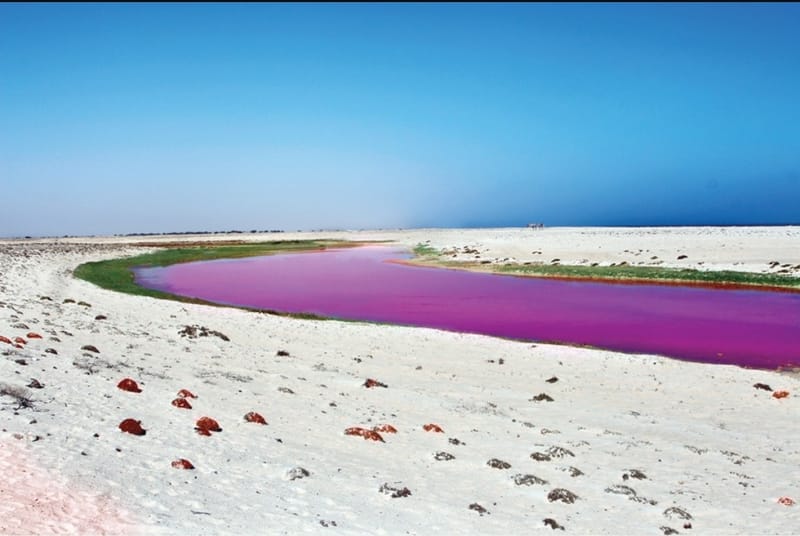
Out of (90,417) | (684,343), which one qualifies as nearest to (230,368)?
(90,417)

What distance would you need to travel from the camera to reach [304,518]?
28.5 ft

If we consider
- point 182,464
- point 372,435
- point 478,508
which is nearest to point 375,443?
point 372,435

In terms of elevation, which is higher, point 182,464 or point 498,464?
point 182,464

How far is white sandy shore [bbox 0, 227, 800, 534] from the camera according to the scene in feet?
28.9

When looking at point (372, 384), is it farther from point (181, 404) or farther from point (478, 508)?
point (478, 508)

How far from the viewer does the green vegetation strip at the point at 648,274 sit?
42031mm

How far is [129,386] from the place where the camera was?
44.5 feet

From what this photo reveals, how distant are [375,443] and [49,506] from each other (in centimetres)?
627

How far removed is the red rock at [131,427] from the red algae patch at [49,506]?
2.17 metres

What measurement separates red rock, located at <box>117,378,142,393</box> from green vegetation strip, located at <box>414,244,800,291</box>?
38888 millimetres

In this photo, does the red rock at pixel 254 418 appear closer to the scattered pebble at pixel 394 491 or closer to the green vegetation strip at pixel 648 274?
the scattered pebble at pixel 394 491

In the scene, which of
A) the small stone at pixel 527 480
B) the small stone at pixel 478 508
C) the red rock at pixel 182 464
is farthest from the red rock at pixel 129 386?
the small stone at pixel 527 480

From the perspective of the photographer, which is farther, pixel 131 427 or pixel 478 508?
pixel 131 427

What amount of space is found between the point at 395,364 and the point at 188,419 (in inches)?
362
